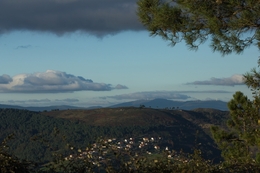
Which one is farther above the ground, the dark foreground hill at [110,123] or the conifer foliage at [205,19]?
the conifer foliage at [205,19]

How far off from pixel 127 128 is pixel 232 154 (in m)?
112

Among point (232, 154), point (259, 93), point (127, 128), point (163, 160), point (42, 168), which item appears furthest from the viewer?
point (127, 128)

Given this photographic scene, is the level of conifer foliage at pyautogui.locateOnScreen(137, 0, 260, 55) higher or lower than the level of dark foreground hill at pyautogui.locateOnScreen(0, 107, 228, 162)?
higher

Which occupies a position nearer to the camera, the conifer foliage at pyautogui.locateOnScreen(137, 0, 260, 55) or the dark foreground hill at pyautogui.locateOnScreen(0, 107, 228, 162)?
the conifer foliage at pyautogui.locateOnScreen(137, 0, 260, 55)

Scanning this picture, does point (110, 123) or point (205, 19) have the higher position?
point (205, 19)

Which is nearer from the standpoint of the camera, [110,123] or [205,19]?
[205,19]

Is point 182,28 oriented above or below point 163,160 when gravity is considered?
above

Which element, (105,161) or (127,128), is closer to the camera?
(105,161)

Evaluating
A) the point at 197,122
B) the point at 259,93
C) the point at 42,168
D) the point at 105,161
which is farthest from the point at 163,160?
the point at 197,122

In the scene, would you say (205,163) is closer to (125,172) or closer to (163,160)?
(163,160)

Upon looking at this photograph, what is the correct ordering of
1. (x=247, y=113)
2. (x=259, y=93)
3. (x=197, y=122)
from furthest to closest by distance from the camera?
1. (x=197, y=122)
2. (x=247, y=113)
3. (x=259, y=93)

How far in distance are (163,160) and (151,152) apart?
428 millimetres

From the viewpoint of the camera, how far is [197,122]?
5955 inches

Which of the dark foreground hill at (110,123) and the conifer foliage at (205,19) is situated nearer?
the conifer foliage at (205,19)
